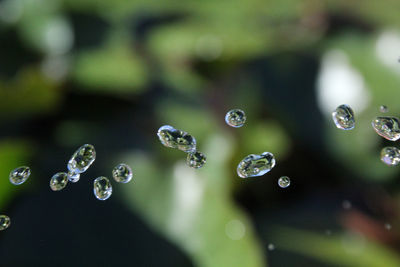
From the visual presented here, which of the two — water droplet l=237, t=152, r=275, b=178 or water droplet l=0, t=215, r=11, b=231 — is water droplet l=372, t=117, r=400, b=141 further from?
water droplet l=0, t=215, r=11, b=231

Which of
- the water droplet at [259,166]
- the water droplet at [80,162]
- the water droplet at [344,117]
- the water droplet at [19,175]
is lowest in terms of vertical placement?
the water droplet at [19,175]

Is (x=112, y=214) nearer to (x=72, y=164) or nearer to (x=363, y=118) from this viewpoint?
(x=72, y=164)

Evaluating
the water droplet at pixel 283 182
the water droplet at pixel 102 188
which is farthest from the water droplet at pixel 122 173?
the water droplet at pixel 283 182

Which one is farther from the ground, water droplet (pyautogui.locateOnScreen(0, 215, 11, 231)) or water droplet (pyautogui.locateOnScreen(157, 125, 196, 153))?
water droplet (pyautogui.locateOnScreen(157, 125, 196, 153))

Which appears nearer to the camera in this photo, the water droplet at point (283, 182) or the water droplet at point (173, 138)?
the water droplet at point (173, 138)

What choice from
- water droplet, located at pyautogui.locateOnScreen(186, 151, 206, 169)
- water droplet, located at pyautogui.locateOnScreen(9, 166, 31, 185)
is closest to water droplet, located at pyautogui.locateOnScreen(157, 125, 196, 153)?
water droplet, located at pyautogui.locateOnScreen(186, 151, 206, 169)

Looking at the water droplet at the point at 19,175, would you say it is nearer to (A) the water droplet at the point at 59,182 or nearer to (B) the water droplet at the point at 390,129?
(A) the water droplet at the point at 59,182

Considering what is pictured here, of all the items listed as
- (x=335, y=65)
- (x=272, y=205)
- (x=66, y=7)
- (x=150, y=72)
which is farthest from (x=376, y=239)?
(x=66, y=7)
